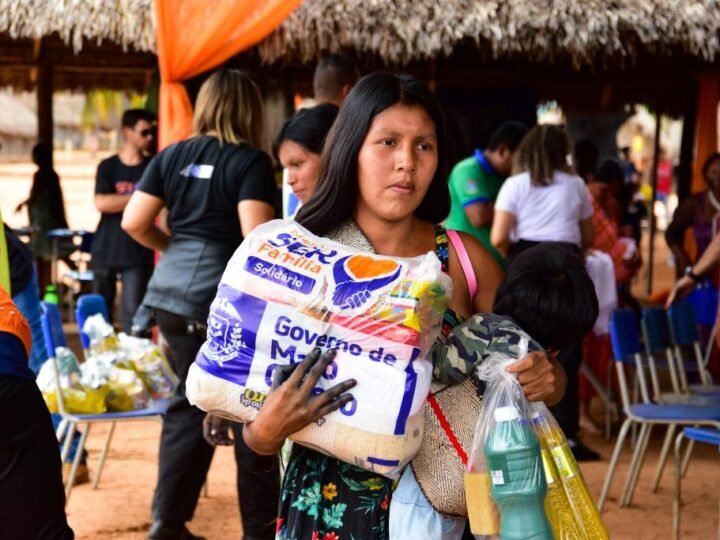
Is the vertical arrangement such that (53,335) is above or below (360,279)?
below

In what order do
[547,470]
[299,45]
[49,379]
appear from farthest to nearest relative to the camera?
[299,45] < [49,379] < [547,470]

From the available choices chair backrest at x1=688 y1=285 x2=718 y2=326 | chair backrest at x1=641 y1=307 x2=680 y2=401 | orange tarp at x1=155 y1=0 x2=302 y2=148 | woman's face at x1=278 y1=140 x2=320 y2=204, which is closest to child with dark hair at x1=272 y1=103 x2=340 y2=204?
woman's face at x1=278 y1=140 x2=320 y2=204

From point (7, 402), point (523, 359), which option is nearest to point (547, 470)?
point (523, 359)

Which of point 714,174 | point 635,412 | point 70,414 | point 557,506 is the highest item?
point 557,506

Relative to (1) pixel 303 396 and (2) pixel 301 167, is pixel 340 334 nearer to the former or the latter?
(1) pixel 303 396

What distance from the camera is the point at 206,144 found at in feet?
14.8

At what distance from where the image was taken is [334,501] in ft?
7.16

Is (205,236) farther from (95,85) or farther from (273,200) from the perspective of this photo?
(95,85)

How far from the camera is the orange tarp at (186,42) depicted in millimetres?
6590

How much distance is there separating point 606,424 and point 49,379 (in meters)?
3.71

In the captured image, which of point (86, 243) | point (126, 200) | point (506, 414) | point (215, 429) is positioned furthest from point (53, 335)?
point (86, 243)

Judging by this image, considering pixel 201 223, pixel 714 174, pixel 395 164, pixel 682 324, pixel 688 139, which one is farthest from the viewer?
pixel 688 139

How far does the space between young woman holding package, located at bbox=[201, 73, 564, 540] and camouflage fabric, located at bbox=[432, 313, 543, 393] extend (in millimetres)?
51

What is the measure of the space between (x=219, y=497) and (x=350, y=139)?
3.95m
